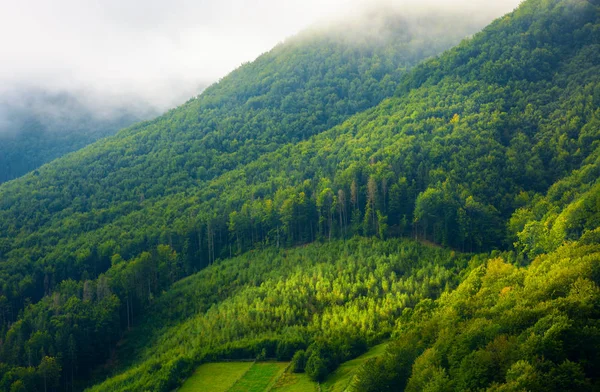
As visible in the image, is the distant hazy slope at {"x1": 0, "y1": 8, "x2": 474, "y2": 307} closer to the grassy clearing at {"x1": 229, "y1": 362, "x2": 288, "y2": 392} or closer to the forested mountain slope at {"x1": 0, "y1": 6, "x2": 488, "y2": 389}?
the forested mountain slope at {"x1": 0, "y1": 6, "x2": 488, "y2": 389}

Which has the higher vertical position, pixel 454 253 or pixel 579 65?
pixel 579 65

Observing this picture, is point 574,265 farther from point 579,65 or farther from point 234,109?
point 234,109

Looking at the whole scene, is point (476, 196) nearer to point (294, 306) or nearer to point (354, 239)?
point (354, 239)

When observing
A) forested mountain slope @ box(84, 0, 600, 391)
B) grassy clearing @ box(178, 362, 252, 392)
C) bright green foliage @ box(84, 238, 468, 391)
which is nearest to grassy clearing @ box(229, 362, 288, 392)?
grassy clearing @ box(178, 362, 252, 392)

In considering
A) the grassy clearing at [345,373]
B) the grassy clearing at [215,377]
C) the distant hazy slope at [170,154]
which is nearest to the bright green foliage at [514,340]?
the grassy clearing at [345,373]

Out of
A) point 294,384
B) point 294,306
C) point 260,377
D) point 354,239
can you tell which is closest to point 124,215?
point 354,239

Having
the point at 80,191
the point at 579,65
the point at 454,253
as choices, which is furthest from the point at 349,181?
the point at 80,191

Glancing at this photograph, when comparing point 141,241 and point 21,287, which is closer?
point 21,287
